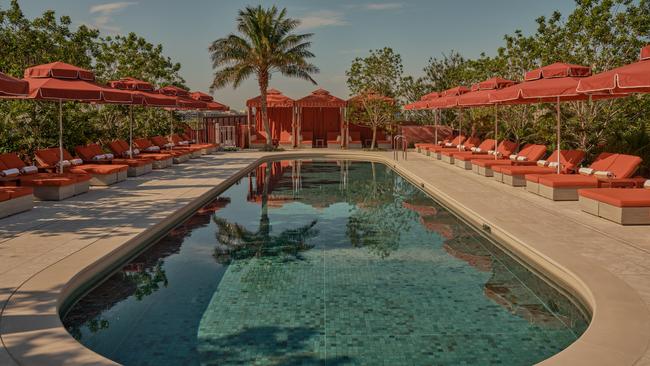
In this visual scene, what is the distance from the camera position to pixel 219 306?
625 centimetres

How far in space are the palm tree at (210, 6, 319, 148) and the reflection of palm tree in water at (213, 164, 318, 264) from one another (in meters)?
19.9

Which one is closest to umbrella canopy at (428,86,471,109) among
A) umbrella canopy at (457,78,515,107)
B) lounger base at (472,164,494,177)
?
umbrella canopy at (457,78,515,107)

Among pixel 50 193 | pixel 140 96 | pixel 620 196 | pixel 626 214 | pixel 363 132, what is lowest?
pixel 626 214

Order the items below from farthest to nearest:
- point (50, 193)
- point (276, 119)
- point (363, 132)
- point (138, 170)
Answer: point (276, 119), point (363, 132), point (138, 170), point (50, 193)

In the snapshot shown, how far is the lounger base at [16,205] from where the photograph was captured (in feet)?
32.2

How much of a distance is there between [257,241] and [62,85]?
6391 millimetres

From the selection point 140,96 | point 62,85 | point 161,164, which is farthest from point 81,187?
point 161,164

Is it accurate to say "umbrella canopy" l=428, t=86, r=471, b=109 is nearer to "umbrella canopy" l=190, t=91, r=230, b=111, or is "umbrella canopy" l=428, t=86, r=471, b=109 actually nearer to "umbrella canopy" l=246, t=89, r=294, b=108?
"umbrella canopy" l=190, t=91, r=230, b=111

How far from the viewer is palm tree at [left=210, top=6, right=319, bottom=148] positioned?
29.4 meters

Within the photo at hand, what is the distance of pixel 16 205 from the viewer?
10.2m

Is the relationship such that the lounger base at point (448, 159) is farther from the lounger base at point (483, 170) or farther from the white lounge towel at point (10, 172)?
the white lounge towel at point (10, 172)

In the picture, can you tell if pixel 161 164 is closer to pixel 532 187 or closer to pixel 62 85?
pixel 62 85

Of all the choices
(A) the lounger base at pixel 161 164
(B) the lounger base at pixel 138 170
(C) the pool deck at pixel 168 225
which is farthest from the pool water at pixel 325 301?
(A) the lounger base at pixel 161 164

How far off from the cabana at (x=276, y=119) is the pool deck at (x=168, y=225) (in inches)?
728
